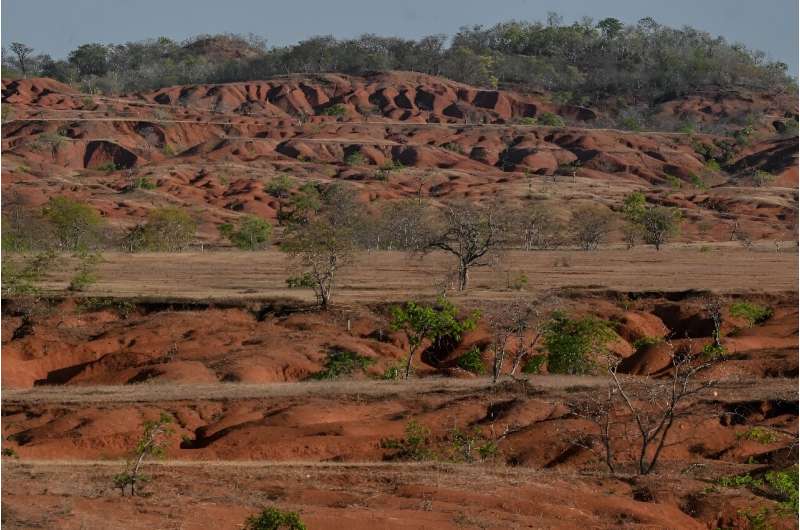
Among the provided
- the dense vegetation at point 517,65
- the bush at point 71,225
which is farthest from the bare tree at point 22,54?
the bush at point 71,225

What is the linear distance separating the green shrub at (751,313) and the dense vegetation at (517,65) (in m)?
123

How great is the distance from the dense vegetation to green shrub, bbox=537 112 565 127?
12.8m

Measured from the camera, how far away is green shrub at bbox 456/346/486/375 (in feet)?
→ 116

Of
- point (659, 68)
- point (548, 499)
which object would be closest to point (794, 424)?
point (548, 499)

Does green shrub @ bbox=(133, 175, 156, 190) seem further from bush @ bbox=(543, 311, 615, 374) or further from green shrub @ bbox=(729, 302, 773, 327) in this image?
bush @ bbox=(543, 311, 615, 374)

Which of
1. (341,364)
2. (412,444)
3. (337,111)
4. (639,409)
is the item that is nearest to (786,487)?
(412,444)

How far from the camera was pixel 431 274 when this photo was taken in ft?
186

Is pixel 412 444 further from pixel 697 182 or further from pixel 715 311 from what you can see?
pixel 697 182

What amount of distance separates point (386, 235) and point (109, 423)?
5610cm

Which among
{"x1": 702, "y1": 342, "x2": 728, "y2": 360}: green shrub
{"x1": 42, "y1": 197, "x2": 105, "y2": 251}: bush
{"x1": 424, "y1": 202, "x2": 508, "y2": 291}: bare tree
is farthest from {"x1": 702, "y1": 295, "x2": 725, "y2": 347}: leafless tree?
{"x1": 42, "y1": 197, "x2": 105, "y2": 251}: bush

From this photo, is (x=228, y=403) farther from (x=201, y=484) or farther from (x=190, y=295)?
(x=190, y=295)

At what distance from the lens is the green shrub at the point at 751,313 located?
41.8 meters

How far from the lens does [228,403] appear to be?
2695cm

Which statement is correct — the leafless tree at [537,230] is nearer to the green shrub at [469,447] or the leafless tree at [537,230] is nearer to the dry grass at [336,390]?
the dry grass at [336,390]
